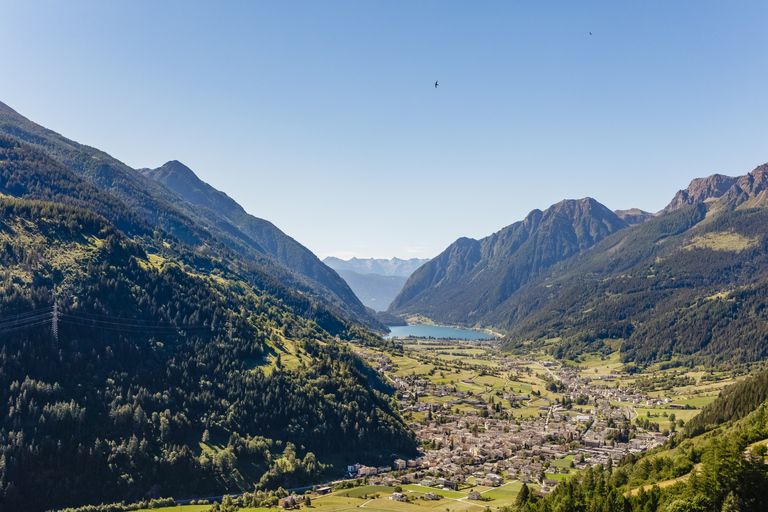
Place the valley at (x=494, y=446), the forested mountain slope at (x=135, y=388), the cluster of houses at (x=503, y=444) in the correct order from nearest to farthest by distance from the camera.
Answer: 1. the forested mountain slope at (x=135, y=388)
2. the valley at (x=494, y=446)
3. the cluster of houses at (x=503, y=444)

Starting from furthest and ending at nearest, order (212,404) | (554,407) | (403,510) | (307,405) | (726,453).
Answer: (554,407) < (307,405) < (212,404) < (403,510) < (726,453)

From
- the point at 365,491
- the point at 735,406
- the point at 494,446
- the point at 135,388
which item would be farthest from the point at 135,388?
the point at 735,406

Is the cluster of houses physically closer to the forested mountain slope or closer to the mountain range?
the mountain range

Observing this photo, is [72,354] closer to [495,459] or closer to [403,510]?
[403,510]

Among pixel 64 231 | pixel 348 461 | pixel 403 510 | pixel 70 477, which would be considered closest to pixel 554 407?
pixel 348 461

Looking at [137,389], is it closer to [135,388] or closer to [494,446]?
[135,388]

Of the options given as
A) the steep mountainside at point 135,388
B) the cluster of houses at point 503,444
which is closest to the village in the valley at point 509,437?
the cluster of houses at point 503,444

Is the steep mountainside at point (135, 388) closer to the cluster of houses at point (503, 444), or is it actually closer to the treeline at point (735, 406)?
the cluster of houses at point (503, 444)
